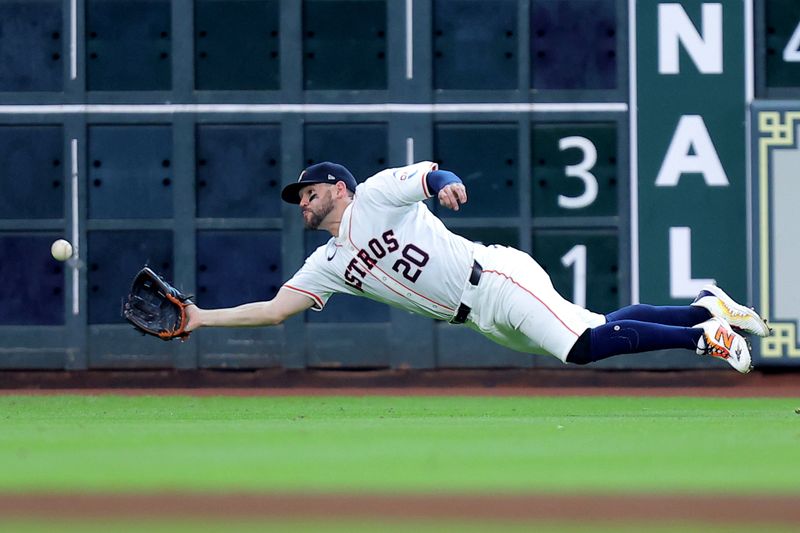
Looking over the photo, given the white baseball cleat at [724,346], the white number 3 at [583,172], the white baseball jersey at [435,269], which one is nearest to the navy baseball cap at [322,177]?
the white baseball jersey at [435,269]

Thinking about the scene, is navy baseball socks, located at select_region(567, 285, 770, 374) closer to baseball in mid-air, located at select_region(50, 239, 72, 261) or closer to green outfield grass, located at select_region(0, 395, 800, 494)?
green outfield grass, located at select_region(0, 395, 800, 494)

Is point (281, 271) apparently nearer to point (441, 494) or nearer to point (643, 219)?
point (643, 219)

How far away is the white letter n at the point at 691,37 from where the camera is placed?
40.7 feet

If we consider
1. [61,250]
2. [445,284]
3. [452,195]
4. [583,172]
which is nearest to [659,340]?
[445,284]

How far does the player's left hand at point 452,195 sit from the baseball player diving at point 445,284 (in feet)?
1.20

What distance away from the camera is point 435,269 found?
797 cm

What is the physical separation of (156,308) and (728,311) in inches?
127

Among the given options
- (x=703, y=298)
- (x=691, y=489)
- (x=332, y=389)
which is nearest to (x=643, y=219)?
(x=332, y=389)

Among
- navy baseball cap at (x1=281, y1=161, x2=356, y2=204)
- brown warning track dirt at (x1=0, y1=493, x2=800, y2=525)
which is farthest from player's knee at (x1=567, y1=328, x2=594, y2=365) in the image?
brown warning track dirt at (x1=0, y1=493, x2=800, y2=525)

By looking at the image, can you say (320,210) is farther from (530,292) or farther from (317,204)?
(530,292)

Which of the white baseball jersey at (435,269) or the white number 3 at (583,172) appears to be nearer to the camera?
the white baseball jersey at (435,269)

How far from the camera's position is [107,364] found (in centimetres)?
1259

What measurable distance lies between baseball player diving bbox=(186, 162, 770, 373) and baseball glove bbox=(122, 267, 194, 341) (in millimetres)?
323

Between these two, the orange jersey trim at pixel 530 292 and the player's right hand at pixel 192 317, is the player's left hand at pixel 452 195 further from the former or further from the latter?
the player's right hand at pixel 192 317
